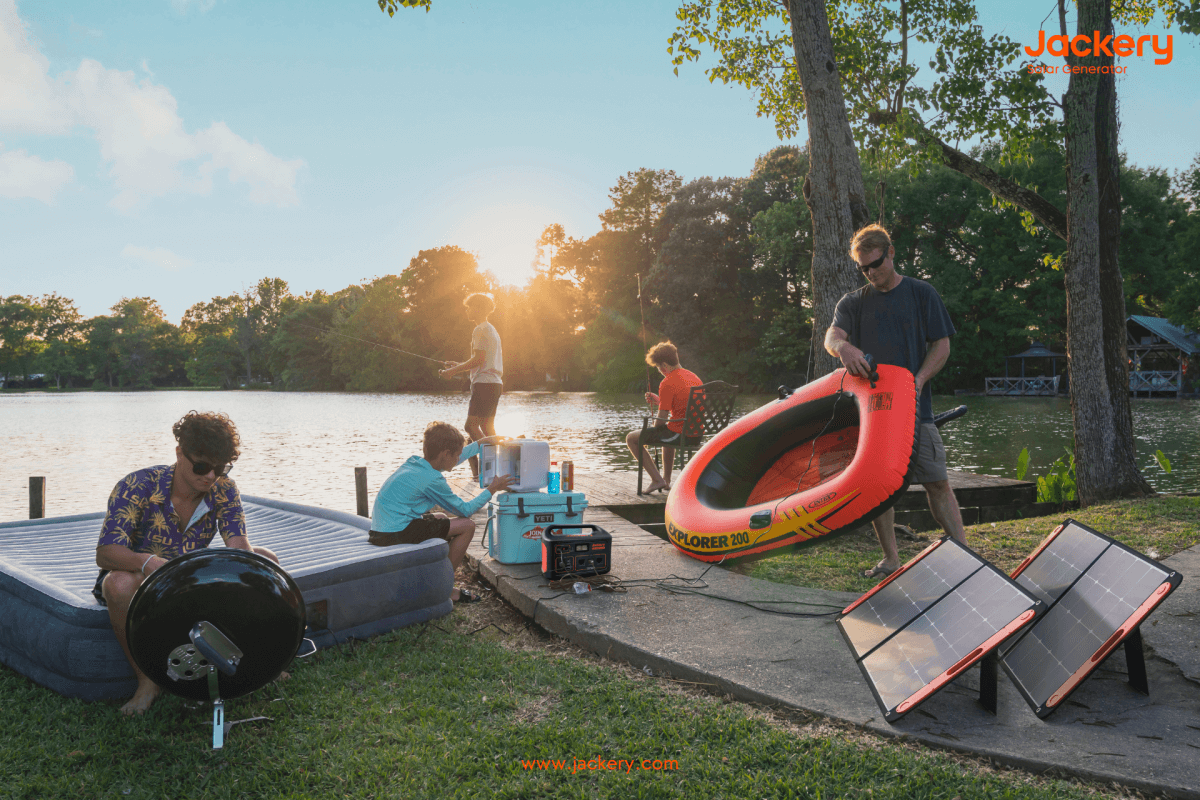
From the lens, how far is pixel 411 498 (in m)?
3.89

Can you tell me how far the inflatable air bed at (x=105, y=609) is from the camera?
2764mm

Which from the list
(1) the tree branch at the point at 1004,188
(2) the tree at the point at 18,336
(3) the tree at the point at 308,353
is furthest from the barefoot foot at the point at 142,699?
(2) the tree at the point at 18,336

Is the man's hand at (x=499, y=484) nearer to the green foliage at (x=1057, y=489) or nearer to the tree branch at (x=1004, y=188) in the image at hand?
the green foliage at (x=1057, y=489)

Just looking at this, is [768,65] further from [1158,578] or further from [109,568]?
[109,568]

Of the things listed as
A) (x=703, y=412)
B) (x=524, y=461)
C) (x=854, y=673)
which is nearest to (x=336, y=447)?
(x=703, y=412)

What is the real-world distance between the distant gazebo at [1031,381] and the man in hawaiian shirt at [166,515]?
38.3 meters

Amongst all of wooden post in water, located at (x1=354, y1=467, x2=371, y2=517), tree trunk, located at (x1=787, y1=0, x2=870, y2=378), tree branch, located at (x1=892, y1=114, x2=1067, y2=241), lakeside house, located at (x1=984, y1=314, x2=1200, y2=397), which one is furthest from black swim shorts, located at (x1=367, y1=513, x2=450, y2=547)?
lakeside house, located at (x1=984, y1=314, x2=1200, y2=397)

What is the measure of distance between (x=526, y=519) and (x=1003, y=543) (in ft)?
11.2

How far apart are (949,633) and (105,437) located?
18768mm

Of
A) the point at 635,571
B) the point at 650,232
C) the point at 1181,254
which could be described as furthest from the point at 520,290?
the point at 635,571

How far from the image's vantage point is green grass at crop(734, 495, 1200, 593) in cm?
433

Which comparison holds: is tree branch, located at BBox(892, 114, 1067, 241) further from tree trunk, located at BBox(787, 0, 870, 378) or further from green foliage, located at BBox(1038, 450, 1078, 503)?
tree trunk, located at BBox(787, 0, 870, 378)

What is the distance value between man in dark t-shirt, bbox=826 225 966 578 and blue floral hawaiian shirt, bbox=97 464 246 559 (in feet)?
10.5

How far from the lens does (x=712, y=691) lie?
9.03 ft
